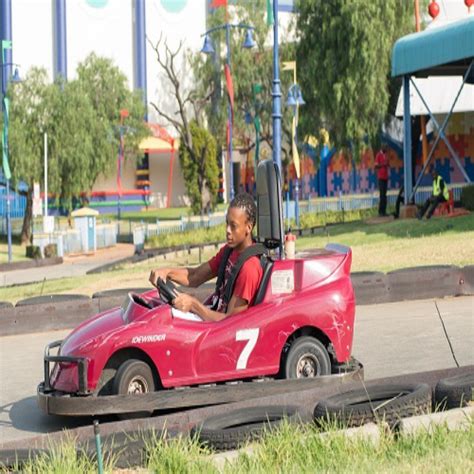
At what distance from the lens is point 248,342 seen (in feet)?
22.4

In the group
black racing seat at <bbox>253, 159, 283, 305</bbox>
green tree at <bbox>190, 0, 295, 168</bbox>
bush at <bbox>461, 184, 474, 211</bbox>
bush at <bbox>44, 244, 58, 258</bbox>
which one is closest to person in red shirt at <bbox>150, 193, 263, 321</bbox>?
black racing seat at <bbox>253, 159, 283, 305</bbox>

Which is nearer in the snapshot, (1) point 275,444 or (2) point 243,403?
(1) point 275,444

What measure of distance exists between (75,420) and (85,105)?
3511cm

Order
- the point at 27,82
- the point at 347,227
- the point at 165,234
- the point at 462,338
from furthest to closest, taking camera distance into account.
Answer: the point at 27,82 < the point at 165,234 < the point at 347,227 < the point at 462,338

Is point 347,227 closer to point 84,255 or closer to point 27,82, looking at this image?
point 84,255

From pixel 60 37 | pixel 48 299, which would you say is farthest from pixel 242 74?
pixel 48 299

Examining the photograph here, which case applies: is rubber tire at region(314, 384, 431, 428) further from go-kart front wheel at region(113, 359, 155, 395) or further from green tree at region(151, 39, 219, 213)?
green tree at region(151, 39, 219, 213)

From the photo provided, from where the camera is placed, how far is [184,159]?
150ft

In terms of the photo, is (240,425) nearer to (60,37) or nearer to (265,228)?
(265,228)

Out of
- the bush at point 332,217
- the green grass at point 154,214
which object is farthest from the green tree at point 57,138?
the bush at point 332,217

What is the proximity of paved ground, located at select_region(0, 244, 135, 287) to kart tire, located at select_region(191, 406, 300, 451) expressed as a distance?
18.0 m

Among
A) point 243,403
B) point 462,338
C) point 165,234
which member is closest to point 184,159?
point 165,234

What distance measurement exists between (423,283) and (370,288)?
2.06 ft

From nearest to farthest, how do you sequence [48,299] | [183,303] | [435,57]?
[183,303]
[48,299]
[435,57]
